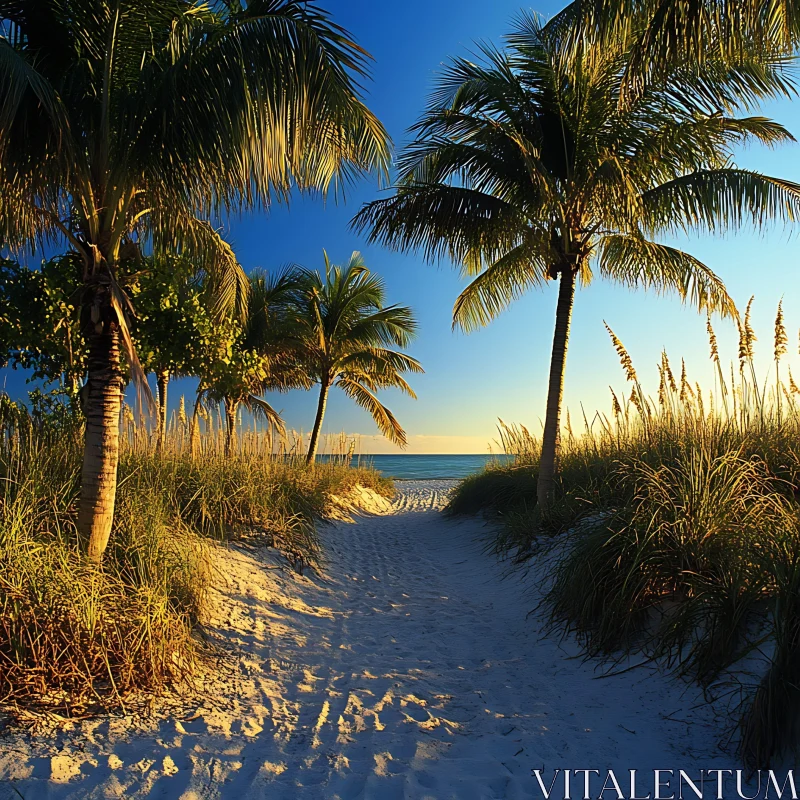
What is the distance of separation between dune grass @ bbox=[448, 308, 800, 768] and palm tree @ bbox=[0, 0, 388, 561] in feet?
12.4

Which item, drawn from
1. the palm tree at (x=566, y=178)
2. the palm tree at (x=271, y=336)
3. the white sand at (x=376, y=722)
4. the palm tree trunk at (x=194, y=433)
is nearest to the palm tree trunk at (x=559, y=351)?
the palm tree at (x=566, y=178)

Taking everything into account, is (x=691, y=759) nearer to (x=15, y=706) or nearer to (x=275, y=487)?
(x=15, y=706)

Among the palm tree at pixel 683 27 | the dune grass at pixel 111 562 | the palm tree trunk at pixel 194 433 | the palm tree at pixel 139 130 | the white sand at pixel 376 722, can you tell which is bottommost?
the white sand at pixel 376 722

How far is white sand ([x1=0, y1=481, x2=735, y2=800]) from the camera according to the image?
246cm

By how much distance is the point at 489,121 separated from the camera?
23.3 feet

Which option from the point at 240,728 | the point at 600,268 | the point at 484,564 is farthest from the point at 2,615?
the point at 600,268

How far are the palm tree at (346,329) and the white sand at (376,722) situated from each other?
39.9ft

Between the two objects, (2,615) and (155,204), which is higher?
(155,204)

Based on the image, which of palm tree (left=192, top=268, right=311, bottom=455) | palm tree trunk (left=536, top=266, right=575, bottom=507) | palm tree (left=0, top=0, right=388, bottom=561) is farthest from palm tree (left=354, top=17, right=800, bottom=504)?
palm tree (left=192, top=268, right=311, bottom=455)

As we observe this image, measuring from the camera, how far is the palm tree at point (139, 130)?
4.05m

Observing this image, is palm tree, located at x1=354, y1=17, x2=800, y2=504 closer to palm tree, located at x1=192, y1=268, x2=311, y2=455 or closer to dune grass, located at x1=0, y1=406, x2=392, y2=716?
dune grass, located at x1=0, y1=406, x2=392, y2=716

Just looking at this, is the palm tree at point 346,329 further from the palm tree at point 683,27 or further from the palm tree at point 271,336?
the palm tree at point 683,27

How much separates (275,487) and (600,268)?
20.2 ft

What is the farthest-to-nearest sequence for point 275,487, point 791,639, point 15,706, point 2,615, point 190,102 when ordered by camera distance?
1. point 275,487
2. point 190,102
3. point 2,615
4. point 15,706
5. point 791,639
